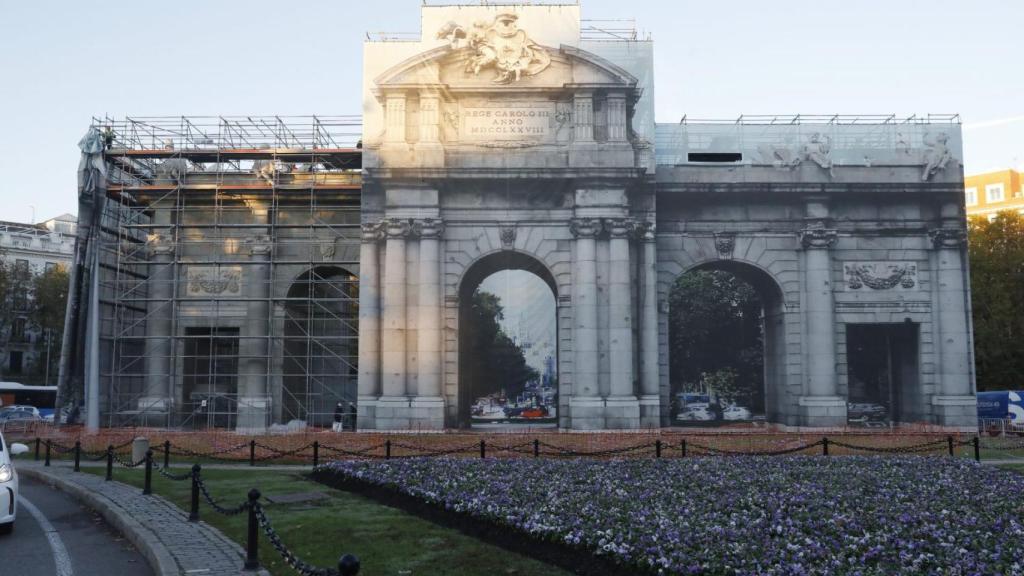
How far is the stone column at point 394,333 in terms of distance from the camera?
37.3 metres

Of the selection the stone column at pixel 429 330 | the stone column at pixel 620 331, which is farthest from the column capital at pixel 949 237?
the stone column at pixel 429 330

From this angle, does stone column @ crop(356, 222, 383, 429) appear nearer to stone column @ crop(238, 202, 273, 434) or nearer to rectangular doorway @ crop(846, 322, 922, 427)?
stone column @ crop(238, 202, 273, 434)

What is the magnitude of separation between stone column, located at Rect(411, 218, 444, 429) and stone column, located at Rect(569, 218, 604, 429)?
228 inches

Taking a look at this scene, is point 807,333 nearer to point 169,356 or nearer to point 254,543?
point 169,356

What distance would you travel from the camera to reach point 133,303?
43.7m

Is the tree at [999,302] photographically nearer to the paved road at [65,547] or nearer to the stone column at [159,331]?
the stone column at [159,331]

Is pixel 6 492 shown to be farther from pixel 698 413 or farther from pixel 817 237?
pixel 698 413

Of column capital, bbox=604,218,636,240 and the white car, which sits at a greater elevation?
column capital, bbox=604,218,636,240

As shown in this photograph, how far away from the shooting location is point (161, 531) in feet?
48.8

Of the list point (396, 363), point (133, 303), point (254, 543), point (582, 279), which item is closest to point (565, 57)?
point (582, 279)

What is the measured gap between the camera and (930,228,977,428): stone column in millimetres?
38969

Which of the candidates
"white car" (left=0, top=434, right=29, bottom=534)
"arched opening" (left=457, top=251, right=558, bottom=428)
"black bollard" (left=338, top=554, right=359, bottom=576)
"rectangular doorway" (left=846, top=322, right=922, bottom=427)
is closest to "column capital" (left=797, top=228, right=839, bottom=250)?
"rectangular doorway" (left=846, top=322, right=922, bottom=427)

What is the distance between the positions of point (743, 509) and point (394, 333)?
25015 mm

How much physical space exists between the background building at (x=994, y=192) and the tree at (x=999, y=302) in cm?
3927
